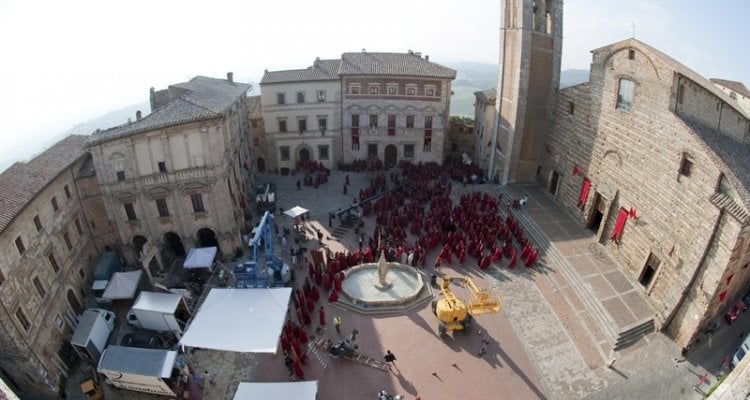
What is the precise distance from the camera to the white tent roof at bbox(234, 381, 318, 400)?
50.8 feet

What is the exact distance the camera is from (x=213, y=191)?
24.0 meters

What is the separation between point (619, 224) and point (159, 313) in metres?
24.7

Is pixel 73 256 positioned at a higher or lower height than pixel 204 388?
higher

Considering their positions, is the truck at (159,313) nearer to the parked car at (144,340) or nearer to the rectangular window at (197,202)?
the parked car at (144,340)

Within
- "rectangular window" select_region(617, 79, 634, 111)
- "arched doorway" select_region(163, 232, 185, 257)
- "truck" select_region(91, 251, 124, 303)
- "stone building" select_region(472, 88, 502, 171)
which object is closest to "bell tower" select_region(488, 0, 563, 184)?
"stone building" select_region(472, 88, 502, 171)

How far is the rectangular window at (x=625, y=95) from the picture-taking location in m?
23.0

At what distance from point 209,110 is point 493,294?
18298mm

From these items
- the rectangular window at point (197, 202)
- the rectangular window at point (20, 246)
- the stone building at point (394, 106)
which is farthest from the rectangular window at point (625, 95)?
the rectangular window at point (20, 246)

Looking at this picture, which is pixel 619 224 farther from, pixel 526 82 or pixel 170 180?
pixel 170 180

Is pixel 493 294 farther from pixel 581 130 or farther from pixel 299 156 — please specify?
pixel 299 156

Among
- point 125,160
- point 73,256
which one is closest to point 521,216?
point 125,160

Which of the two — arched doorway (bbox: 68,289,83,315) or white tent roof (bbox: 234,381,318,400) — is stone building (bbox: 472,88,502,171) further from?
arched doorway (bbox: 68,289,83,315)

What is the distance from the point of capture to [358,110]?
120 feet

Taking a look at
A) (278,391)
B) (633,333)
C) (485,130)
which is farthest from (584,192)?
(278,391)
